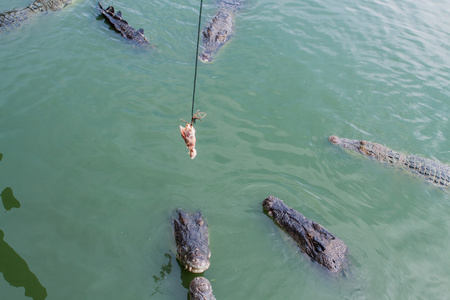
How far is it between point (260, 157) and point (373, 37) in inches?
239

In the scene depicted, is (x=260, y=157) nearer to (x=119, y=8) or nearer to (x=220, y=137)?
(x=220, y=137)

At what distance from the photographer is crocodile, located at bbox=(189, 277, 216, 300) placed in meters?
4.00

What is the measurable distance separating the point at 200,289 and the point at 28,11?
879 cm

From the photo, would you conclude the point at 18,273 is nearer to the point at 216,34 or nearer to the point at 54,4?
the point at 216,34

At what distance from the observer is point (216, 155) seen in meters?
6.10

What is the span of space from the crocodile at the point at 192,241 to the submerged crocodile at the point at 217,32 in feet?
14.4

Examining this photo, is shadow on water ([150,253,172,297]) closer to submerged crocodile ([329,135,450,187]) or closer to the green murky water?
the green murky water

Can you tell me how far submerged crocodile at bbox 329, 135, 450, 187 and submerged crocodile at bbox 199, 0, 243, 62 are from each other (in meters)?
3.67

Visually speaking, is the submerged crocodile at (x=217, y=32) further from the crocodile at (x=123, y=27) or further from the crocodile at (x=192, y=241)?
the crocodile at (x=192, y=241)

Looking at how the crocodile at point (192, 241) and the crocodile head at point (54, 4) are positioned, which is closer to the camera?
the crocodile at point (192, 241)

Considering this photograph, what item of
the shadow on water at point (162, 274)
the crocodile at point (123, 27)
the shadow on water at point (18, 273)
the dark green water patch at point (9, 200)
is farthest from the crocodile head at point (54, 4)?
the shadow on water at point (162, 274)

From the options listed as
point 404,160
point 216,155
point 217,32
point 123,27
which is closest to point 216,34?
point 217,32

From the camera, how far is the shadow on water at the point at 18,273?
4.09m

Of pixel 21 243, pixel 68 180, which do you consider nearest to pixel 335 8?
pixel 68 180
